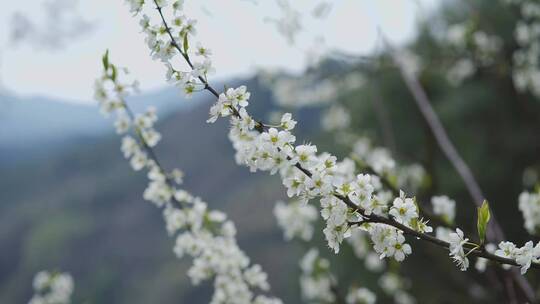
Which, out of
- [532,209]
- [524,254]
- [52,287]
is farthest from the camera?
[52,287]

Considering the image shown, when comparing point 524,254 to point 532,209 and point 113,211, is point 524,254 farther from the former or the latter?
point 113,211

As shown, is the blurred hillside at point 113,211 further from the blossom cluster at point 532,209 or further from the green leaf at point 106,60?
the green leaf at point 106,60

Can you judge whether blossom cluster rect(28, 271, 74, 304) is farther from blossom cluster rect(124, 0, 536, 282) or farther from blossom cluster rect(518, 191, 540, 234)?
blossom cluster rect(518, 191, 540, 234)

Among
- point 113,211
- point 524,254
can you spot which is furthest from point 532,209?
point 113,211

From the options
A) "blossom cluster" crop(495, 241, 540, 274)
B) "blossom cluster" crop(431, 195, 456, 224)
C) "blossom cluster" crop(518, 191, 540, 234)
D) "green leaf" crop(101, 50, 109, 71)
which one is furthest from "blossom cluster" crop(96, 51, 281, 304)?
"blossom cluster" crop(495, 241, 540, 274)

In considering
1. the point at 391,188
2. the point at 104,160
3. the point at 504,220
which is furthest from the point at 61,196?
the point at 391,188

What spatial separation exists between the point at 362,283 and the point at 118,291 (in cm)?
1470

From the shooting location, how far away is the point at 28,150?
25.3 m

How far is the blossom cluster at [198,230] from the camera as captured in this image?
2.20 metres

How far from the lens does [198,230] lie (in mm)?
2412

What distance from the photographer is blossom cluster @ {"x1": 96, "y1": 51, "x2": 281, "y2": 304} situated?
220 cm

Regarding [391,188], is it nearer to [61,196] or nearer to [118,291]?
[118,291]

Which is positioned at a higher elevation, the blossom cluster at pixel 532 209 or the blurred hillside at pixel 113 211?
the blurred hillside at pixel 113 211

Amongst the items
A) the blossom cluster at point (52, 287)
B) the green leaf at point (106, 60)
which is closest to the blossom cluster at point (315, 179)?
the green leaf at point (106, 60)
